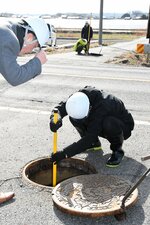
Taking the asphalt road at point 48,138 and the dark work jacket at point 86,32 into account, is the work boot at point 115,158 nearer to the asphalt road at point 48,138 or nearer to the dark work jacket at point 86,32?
the asphalt road at point 48,138

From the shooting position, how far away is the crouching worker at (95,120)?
4.01m

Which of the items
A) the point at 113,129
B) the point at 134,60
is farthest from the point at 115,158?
the point at 134,60

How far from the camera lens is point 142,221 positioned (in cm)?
343

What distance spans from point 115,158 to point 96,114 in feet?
2.41

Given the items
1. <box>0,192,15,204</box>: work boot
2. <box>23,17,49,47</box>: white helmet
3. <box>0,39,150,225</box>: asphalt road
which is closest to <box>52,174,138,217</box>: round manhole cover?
<box>0,39,150,225</box>: asphalt road

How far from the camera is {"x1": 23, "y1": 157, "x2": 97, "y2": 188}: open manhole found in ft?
15.0

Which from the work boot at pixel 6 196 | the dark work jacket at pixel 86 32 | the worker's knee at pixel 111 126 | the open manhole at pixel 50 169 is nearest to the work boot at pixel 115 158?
the open manhole at pixel 50 169

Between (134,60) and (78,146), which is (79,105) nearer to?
(78,146)

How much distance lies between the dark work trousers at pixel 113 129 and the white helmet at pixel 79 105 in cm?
29

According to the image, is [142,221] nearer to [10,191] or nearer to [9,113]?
[10,191]

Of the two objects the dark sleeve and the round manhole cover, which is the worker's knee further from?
the round manhole cover

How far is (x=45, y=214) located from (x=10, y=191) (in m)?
0.60

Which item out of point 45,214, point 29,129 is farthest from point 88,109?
point 29,129

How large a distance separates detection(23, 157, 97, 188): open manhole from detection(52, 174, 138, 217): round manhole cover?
505 millimetres
